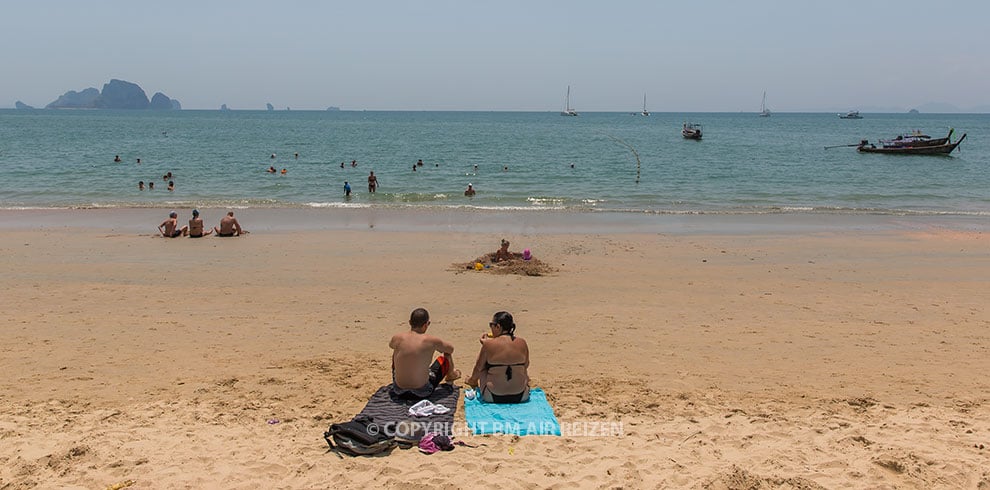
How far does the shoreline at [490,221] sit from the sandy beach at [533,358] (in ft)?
7.90

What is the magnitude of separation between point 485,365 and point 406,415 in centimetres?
101

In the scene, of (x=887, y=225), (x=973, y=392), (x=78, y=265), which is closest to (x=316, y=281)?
(x=78, y=265)

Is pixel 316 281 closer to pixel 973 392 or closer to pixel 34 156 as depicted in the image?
pixel 973 392

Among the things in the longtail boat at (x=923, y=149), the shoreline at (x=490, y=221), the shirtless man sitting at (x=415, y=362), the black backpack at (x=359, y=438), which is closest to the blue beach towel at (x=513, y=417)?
the shirtless man sitting at (x=415, y=362)

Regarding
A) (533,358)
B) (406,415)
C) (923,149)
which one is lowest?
(533,358)

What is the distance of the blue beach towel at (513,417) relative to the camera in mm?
6352

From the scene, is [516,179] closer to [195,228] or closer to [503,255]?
[195,228]

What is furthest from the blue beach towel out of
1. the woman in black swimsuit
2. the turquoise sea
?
the turquoise sea

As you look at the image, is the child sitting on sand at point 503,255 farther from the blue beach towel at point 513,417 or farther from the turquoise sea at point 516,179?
the turquoise sea at point 516,179

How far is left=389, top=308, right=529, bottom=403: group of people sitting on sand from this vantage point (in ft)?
22.7

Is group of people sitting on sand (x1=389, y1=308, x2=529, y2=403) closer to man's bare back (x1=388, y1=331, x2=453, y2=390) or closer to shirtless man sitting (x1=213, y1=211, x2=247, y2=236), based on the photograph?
man's bare back (x1=388, y1=331, x2=453, y2=390)

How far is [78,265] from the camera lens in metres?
13.9

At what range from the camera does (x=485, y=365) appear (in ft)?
23.2

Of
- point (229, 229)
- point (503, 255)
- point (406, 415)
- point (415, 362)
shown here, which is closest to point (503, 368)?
point (415, 362)
